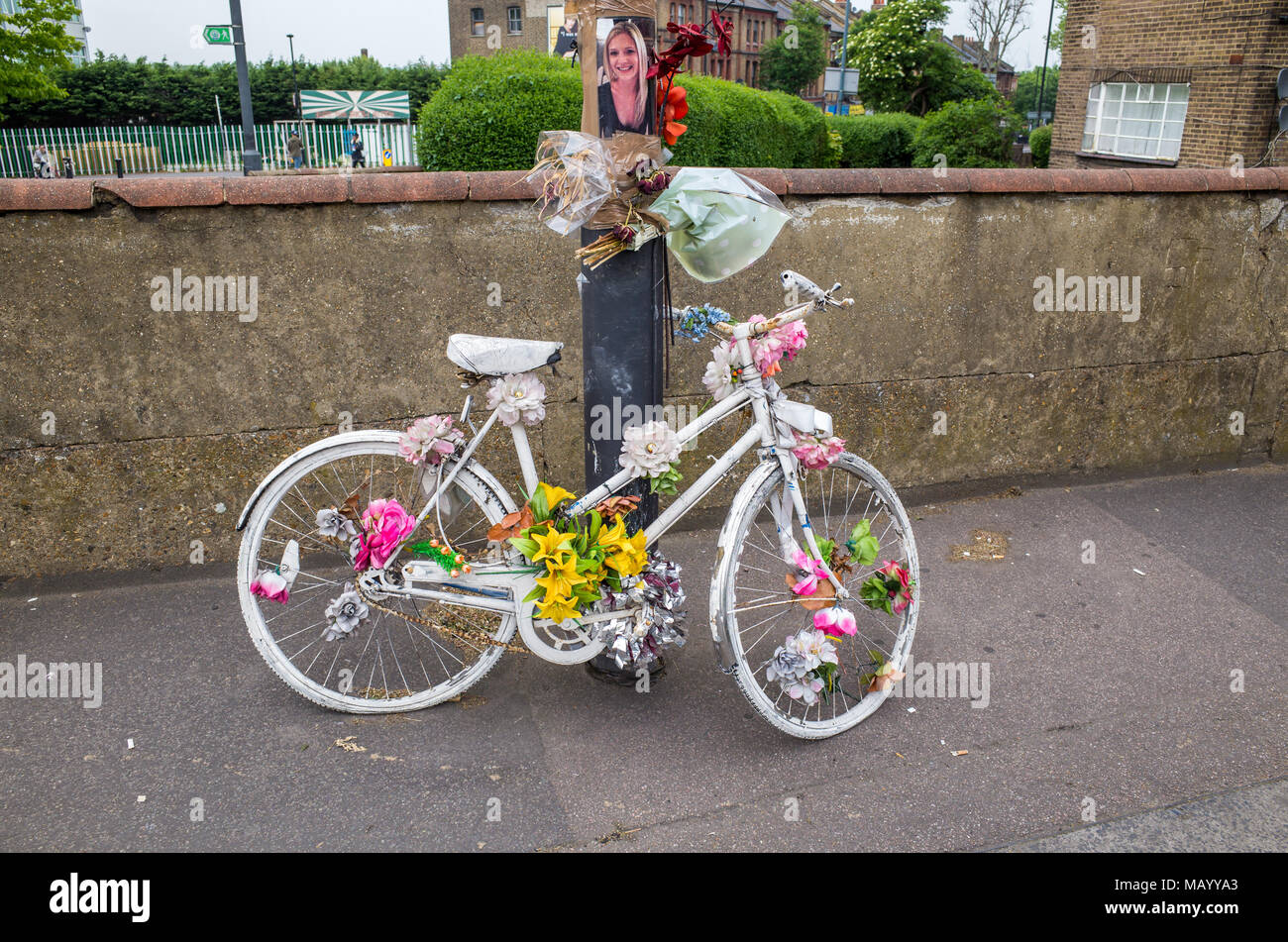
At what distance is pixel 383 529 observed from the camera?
3.13 m

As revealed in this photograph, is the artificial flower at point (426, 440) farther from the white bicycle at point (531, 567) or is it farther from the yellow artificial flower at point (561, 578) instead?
the yellow artificial flower at point (561, 578)

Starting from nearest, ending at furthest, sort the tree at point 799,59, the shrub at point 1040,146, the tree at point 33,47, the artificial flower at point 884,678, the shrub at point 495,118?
the artificial flower at point 884,678, the shrub at point 495,118, the tree at point 33,47, the shrub at point 1040,146, the tree at point 799,59

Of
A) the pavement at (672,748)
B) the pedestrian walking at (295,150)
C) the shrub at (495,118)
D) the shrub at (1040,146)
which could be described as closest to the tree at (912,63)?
the shrub at (1040,146)

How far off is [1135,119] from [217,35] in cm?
1984

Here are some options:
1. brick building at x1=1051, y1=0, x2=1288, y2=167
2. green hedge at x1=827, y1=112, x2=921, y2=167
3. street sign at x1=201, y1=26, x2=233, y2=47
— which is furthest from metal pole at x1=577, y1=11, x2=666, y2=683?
green hedge at x1=827, y1=112, x2=921, y2=167

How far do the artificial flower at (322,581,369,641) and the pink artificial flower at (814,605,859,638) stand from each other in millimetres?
1499

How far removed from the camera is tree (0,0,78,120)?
Answer: 2558cm

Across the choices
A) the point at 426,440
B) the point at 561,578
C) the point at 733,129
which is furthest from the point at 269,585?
the point at 733,129

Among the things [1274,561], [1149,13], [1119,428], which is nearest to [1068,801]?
[1274,561]

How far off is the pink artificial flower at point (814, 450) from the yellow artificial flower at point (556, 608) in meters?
0.90

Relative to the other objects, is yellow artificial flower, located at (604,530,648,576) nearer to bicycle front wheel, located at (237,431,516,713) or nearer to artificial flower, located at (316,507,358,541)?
bicycle front wheel, located at (237,431,516,713)

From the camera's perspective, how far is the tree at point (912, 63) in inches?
1731

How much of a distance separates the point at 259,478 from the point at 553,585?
6.06ft
